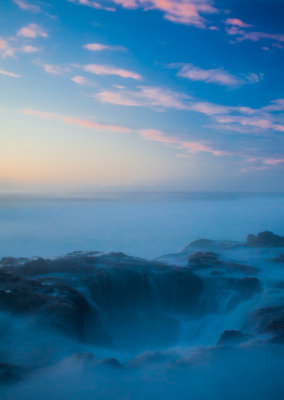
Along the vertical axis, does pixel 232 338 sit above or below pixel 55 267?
below

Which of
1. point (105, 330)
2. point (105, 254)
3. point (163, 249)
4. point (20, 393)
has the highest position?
point (105, 254)

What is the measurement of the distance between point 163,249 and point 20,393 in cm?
4778

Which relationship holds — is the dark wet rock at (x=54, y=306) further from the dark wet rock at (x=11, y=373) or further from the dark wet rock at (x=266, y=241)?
the dark wet rock at (x=266, y=241)

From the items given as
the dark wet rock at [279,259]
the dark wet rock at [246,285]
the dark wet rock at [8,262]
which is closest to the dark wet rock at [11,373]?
the dark wet rock at [8,262]

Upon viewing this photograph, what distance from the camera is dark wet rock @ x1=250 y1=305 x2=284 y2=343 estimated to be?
429 inches

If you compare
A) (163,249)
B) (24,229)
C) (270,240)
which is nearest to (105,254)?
(270,240)

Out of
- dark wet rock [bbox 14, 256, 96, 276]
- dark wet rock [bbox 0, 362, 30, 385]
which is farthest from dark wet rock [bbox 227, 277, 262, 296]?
dark wet rock [bbox 0, 362, 30, 385]

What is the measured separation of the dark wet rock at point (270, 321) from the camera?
35.8ft

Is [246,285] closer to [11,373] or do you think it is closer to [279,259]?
[279,259]

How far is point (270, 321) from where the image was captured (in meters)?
12.1

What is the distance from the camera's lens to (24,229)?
7575 centimetres

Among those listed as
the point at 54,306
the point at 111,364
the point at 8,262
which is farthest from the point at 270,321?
the point at 8,262

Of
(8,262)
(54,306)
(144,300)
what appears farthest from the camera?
(8,262)

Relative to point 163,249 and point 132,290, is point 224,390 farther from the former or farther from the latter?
point 163,249
